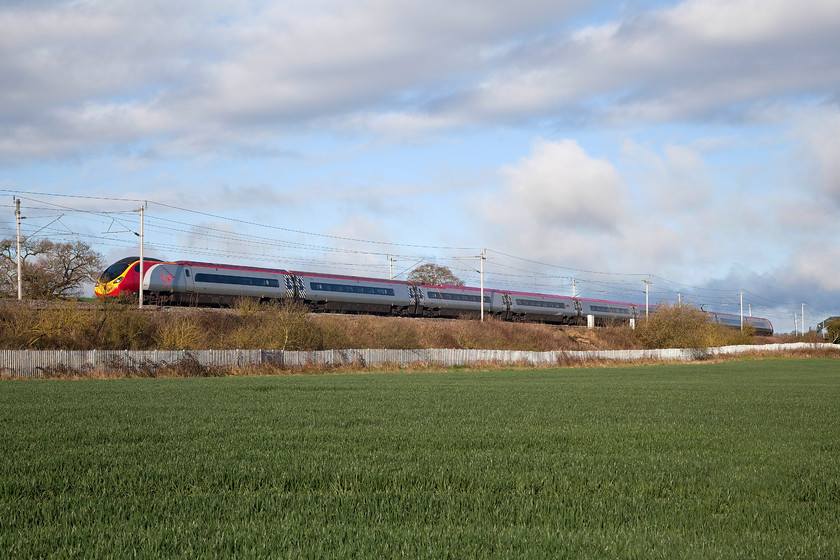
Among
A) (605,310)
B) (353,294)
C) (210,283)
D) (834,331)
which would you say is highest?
(210,283)

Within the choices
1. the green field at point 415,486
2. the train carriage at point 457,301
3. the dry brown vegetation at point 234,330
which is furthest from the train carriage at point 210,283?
the green field at point 415,486

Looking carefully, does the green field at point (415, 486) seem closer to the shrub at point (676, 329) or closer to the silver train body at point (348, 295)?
the silver train body at point (348, 295)

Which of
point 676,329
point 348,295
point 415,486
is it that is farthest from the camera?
point 676,329

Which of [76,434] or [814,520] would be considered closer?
[814,520]

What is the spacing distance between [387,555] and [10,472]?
5.62 metres

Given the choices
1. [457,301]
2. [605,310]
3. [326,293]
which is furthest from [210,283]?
[605,310]

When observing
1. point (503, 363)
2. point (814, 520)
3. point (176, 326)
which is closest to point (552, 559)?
→ point (814, 520)

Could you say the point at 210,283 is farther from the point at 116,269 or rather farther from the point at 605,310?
the point at 605,310

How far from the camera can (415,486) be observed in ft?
27.3

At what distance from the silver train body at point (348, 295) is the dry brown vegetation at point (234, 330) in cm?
188

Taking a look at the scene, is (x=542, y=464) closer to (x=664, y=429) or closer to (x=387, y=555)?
(x=387, y=555)

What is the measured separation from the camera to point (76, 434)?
12.4 meters

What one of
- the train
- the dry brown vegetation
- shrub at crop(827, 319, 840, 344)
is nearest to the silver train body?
the train

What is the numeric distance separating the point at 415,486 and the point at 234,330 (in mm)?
41924
